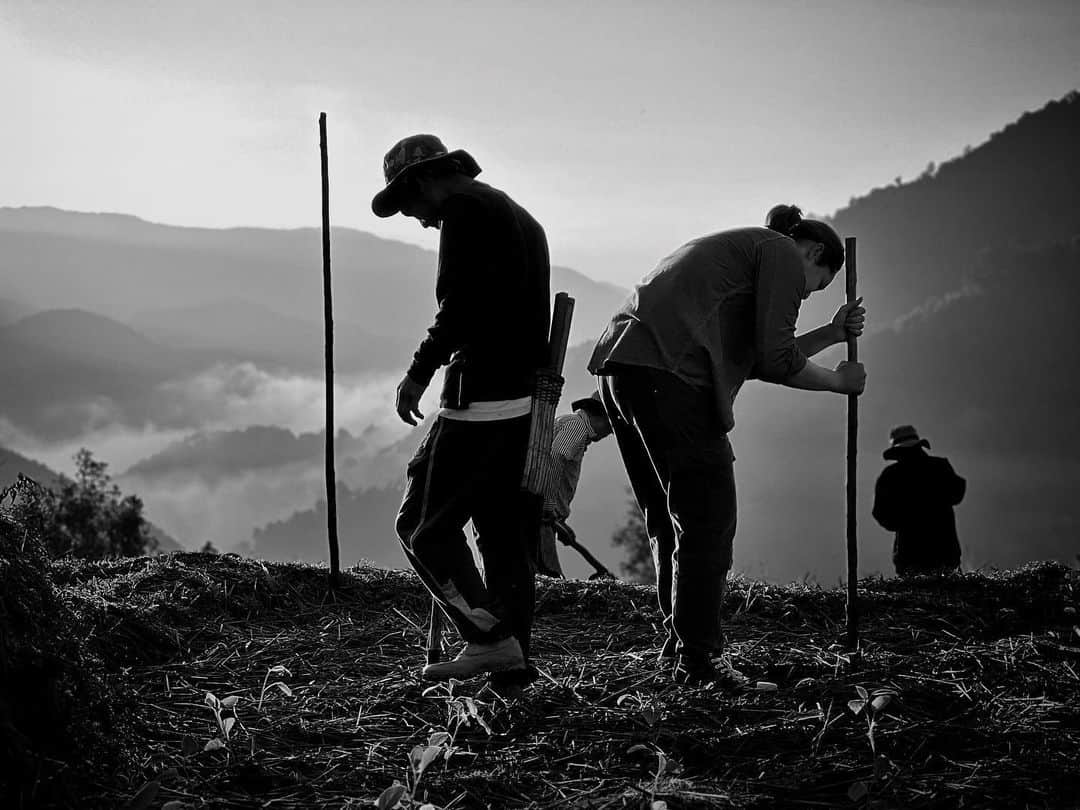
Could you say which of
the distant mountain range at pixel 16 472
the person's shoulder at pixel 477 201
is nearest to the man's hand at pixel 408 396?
the person's shoulder at pixel 477 201

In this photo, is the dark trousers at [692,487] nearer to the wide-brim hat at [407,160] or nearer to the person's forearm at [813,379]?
the person's forearm at [813,379]

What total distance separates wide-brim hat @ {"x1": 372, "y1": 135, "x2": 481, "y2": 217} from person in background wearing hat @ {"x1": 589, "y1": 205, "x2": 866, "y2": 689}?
871 mm

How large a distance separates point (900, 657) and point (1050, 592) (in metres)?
1.84

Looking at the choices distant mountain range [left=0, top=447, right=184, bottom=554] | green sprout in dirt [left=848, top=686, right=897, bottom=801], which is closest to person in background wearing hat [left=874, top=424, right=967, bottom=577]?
green sprout in dirt [left=848, top=686, right=897, bottom=801]

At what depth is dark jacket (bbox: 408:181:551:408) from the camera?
3818 millimetres

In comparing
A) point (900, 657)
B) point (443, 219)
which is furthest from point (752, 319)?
point (900, 657)

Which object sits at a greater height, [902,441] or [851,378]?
[851,378]

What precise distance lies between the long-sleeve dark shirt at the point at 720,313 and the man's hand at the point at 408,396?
2.57 ft

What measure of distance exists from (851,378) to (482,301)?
5.41 feet

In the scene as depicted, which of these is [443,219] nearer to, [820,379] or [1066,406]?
[820,379]

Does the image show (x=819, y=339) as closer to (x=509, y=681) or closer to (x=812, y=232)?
(x=812, y=232)

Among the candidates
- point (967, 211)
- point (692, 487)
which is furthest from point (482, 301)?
point (967, 211)

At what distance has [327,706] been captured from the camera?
385 centimetres

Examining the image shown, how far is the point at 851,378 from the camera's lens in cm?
433
